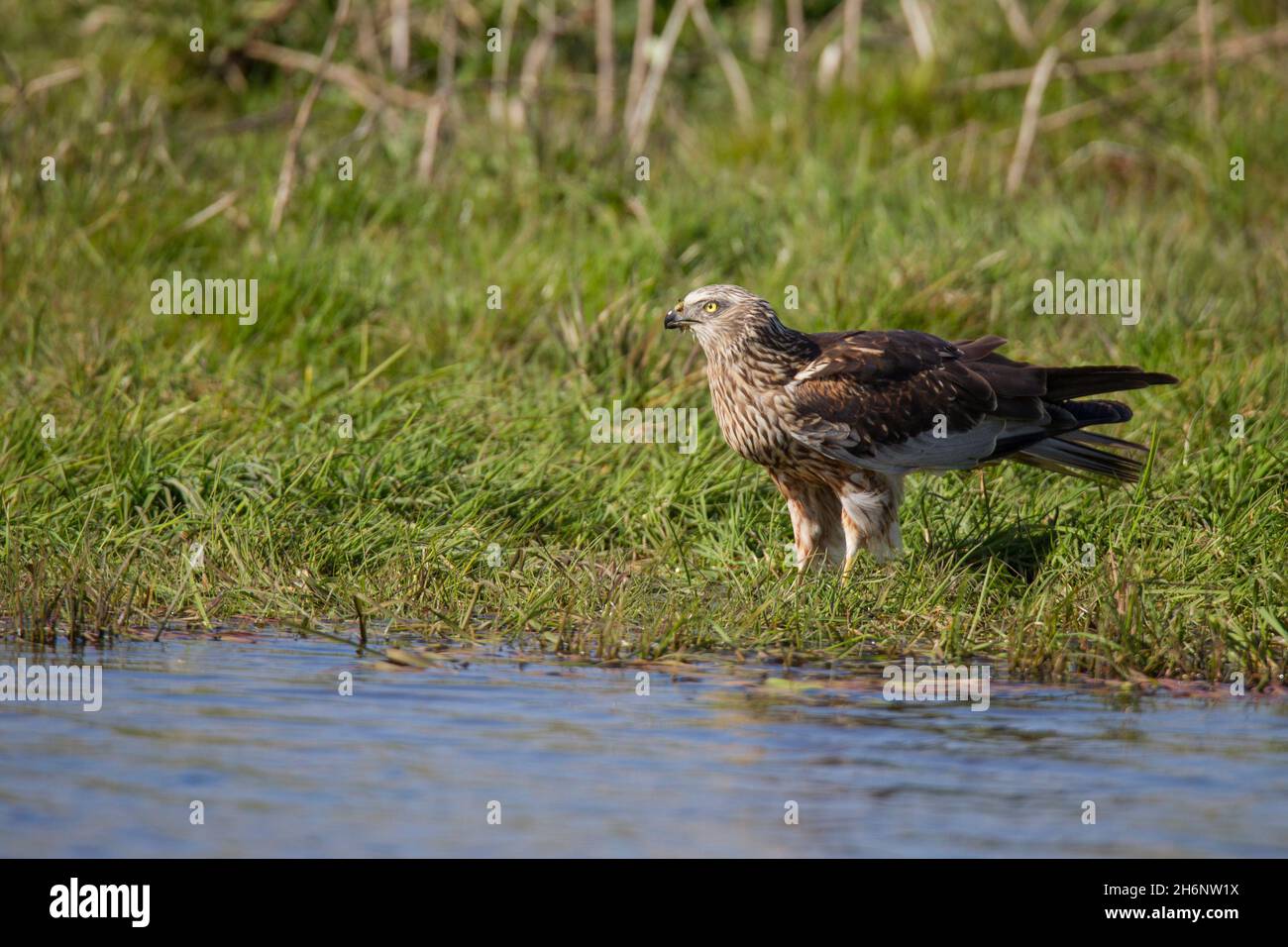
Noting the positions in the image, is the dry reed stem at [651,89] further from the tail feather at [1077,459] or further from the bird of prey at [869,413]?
the tail feather at [1077,459]

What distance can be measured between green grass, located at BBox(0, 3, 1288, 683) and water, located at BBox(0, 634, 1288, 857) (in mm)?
489

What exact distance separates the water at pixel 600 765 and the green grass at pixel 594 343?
49cm

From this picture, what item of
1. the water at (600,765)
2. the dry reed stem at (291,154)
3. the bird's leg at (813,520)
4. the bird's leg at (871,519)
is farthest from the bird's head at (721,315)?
the dry reed stem at (291,154)

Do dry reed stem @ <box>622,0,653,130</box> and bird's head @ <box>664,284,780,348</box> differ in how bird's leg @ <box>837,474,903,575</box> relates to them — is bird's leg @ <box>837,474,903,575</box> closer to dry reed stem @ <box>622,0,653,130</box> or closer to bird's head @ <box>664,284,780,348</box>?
bird's head @ <box>664,284,780,348</box>

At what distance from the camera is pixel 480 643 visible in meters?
6.03

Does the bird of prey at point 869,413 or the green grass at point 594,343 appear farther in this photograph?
the bird of prey at point 869,413

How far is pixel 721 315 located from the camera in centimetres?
683


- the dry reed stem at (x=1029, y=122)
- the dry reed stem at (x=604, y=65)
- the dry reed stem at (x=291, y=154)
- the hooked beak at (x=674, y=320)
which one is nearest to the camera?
the hooked beak at (x=674, y=320)

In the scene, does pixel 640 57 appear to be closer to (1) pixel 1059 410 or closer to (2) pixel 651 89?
(2) pixel 651 89

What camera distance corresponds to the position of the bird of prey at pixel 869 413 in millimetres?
6531

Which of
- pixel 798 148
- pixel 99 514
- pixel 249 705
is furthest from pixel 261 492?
pixel 798 148

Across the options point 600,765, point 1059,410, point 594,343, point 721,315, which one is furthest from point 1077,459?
point 600,765

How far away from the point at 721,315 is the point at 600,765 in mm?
2549
